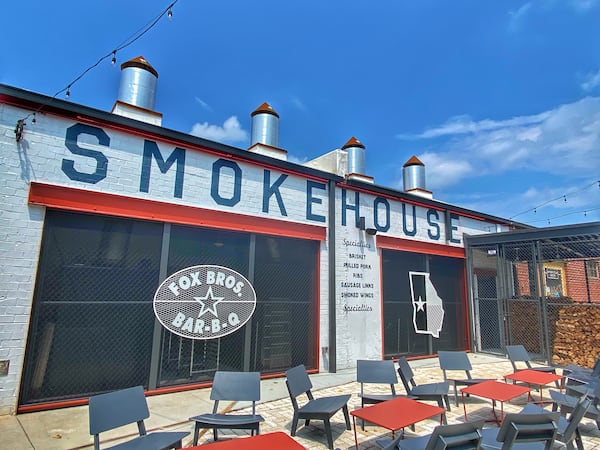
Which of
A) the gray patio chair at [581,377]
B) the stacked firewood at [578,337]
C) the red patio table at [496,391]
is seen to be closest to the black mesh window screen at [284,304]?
the red patio table at [496,391]

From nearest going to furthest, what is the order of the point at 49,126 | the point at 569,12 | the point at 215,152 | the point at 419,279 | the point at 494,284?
the point at 49,126
the point at 215,152
the point at 569,12
the point at 419,279
the point at 494,284

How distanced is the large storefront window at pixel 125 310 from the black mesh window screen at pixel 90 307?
12 millimetres

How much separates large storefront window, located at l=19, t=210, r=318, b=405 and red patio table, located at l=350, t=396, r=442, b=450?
3.14 meters

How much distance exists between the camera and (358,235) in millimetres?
8320

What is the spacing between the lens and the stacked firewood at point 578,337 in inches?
347

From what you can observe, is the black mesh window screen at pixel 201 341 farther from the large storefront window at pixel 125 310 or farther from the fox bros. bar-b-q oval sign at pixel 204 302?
the fox bros. bar-b-q oval sign at pixel 204 302

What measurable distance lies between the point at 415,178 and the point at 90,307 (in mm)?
9003

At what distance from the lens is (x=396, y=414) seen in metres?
3.61

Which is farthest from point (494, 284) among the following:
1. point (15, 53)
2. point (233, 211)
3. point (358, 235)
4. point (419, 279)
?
point (15, 53)

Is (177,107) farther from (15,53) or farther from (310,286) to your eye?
(310,286)

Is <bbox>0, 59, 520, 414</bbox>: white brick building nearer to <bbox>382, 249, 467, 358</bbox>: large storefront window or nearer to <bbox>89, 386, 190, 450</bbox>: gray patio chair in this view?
<bbox>382, 249, 467, 358</bbox>: large storefront window

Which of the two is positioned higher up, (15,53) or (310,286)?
(15,53)

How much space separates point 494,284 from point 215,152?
31.1 feet

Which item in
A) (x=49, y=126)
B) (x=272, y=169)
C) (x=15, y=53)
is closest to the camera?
(x=15, y=53)
